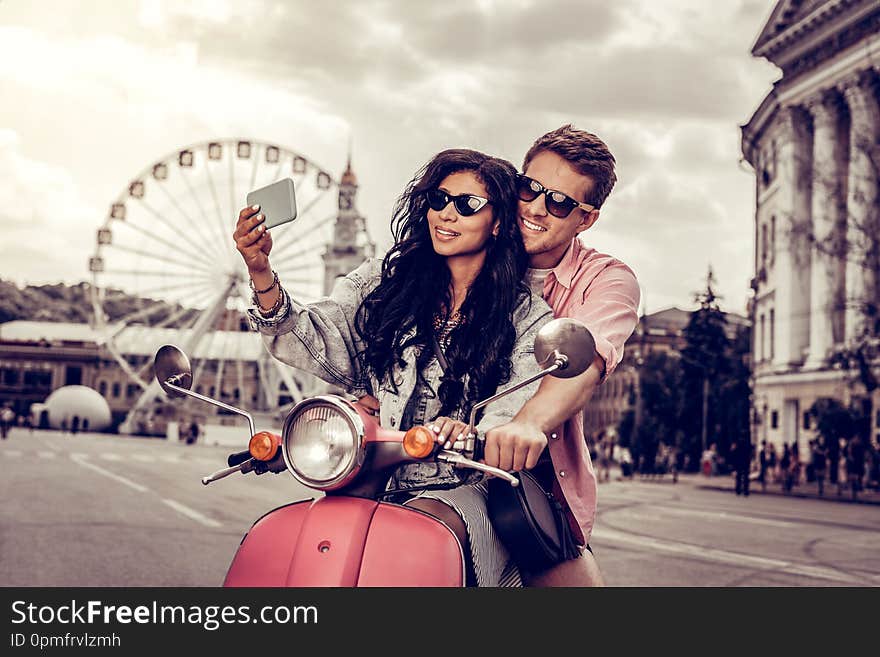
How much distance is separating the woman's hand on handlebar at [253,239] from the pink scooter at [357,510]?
313mm

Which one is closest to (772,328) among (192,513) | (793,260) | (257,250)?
(793,260)

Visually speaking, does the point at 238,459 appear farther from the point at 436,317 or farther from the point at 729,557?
the point at 729,557

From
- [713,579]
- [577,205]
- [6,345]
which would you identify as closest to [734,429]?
[713,579]

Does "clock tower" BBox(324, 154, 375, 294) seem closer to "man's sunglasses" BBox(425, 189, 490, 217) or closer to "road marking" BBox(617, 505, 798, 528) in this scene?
"road marking" BBox(617, 505, 798, 528)

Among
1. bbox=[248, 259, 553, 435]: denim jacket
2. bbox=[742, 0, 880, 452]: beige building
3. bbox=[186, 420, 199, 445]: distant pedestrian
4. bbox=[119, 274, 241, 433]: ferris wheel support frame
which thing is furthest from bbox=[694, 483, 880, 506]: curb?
bbox=[186, 420, 199, 445]: distant pedestrian

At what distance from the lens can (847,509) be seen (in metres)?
18.8

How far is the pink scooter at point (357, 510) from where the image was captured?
6.38 feet

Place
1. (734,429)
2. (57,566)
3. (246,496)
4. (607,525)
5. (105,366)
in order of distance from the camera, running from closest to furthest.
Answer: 1. (57,566)
2. (607,525)
3. (246,496)
4. (734,429)
5. (105,366)

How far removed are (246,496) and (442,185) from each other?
1496 cm

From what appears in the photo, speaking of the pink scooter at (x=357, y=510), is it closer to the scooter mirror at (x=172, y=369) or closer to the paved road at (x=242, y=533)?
the scooter mirror at (x=172, y=369)

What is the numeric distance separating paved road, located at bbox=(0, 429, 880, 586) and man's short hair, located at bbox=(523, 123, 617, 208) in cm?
592

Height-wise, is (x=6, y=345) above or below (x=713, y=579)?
above
